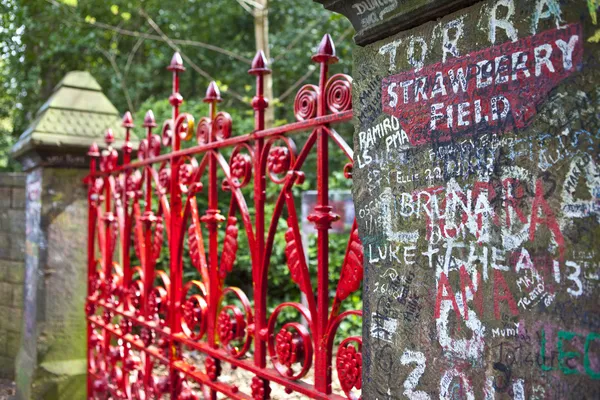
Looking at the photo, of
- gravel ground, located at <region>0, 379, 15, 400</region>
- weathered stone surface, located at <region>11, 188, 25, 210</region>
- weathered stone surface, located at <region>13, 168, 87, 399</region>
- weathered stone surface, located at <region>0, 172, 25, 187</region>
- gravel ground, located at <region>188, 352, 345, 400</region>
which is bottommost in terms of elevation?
gravel ground, located at <region>0, 379, 15, 400</region>

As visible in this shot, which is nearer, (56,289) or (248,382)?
(56,289)

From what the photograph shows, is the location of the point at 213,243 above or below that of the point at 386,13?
below

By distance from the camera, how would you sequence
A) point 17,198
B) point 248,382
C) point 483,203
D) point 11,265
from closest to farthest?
point 483,203
point 248,382
point 11,265
point 17,198

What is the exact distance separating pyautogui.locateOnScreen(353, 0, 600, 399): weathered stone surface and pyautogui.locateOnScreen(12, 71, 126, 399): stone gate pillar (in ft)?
9.21

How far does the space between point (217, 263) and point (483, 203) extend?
50.5 inches

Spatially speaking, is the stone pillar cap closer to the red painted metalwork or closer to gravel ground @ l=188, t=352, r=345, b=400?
the red painted metalwork

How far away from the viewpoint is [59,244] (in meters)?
3.65

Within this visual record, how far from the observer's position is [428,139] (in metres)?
1.23

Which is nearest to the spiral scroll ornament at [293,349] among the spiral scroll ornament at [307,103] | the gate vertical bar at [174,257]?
the spiral scroll ornament at [307,103]

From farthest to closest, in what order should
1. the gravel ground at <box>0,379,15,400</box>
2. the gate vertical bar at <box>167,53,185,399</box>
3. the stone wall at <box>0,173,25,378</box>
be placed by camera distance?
the stone wall at <box>0,173,25,378</box> → the gravel ground at <box>0,379,15,400</box> → the gate vertical bar at <box>167,53,185,399</box>

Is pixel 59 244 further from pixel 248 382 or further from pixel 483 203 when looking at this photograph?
pixel 483 203

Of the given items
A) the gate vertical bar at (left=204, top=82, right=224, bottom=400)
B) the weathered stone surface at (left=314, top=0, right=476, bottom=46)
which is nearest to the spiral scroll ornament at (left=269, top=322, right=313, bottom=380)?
the gate vertical bar at (left=204, top=82, right=224, bottom=400)

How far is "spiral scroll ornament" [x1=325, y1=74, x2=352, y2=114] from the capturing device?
167 centimetres

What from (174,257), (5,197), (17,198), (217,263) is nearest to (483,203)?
(217,263)
